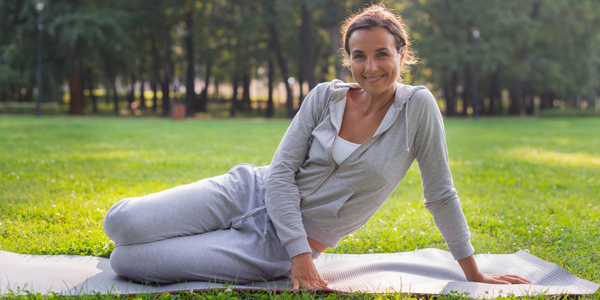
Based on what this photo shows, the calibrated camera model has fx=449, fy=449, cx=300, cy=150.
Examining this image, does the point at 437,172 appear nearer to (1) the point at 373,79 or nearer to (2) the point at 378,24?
(1) the point at 373,79

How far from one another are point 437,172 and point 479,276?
788 mm

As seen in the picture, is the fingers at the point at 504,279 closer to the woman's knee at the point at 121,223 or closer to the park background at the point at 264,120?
the park background at the point at 264,120

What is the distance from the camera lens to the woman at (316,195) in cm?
261

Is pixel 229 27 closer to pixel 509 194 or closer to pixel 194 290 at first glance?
pixel 509 194

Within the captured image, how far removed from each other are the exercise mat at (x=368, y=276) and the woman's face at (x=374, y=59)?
125 centimetres

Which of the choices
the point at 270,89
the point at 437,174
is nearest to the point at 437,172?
the point at 437,174

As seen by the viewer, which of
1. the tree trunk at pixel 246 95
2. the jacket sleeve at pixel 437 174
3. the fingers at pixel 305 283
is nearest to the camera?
the fingers at pixel 305 283

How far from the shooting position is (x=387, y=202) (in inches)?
223

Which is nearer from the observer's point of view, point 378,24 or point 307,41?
point 378,24

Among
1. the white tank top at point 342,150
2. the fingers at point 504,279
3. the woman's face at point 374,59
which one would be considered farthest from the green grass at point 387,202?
the woman's face at point 374,59

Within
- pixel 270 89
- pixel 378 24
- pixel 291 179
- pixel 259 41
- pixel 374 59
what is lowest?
pixel 291 179

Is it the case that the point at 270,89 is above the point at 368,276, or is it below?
above

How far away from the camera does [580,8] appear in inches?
1506

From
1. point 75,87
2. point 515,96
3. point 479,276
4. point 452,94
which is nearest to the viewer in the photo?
point 479,276
